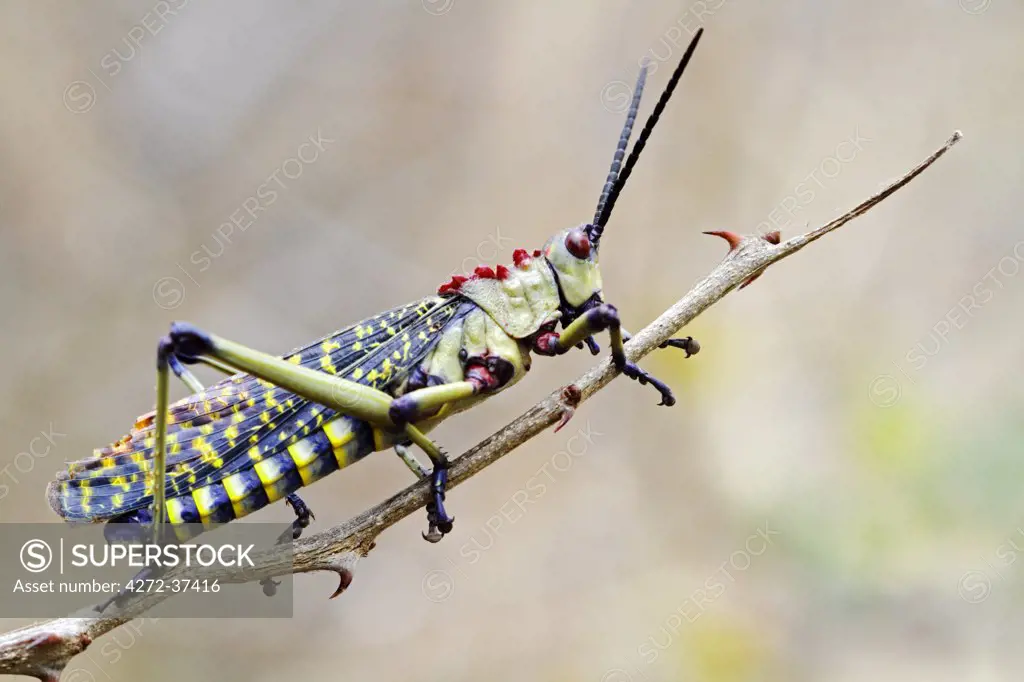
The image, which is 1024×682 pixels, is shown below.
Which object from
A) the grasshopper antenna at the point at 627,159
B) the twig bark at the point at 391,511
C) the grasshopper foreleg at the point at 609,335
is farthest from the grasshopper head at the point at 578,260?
the twig bark at the point at 391,511

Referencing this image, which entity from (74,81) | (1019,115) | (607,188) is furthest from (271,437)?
(1019,115)

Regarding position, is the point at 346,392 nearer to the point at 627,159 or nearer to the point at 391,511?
the point at 391,511

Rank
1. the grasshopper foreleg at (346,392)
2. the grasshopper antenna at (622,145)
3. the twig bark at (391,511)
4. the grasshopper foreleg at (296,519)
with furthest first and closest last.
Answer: the grasshopper foreleg at (296,519) → the grasshopper antenna at (622,145) → the grasshopper foreleg at (346,392) → the twig bark at (391,511)

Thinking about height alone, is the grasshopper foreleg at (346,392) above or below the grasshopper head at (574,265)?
below

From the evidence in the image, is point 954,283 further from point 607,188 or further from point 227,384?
point 227,384

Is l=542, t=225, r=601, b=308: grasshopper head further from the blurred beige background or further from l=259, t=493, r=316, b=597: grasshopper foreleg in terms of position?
the blurred beige background

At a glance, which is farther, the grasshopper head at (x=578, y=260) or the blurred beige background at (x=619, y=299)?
the blurred beige background at (x=619, y=299)

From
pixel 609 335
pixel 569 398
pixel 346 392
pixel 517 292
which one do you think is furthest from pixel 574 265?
pixel 346 392

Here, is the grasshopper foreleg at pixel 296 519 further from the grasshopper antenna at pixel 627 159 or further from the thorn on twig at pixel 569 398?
the grasshopper antenna at pixel 627 159
